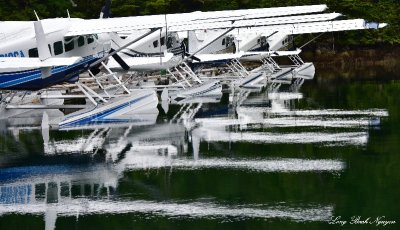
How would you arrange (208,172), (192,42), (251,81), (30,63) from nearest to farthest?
(208,172) → (30,63) → (192,42) → (251,81)

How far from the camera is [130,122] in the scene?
1983cm

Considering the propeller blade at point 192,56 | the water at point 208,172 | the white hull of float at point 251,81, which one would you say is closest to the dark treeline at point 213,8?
the white hull of float at point 251,81

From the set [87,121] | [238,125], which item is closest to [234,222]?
[238,125]

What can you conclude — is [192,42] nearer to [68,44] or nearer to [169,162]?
[68,44]

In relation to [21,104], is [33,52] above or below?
above

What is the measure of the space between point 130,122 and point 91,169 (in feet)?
21.0

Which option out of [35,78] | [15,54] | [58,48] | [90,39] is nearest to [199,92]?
[90,39]

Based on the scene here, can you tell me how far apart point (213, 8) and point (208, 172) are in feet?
136

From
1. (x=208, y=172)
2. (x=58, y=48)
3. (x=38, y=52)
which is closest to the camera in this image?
(x=208, y=172)

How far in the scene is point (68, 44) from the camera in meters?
21.5

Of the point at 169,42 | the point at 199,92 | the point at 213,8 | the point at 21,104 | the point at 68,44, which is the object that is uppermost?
the point at 213,8

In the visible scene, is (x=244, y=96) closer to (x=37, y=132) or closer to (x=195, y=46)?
(x=195, y=46)

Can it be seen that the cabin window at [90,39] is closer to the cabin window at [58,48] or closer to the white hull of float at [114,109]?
the cabin window at [58,48]

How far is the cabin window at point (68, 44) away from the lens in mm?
21406
